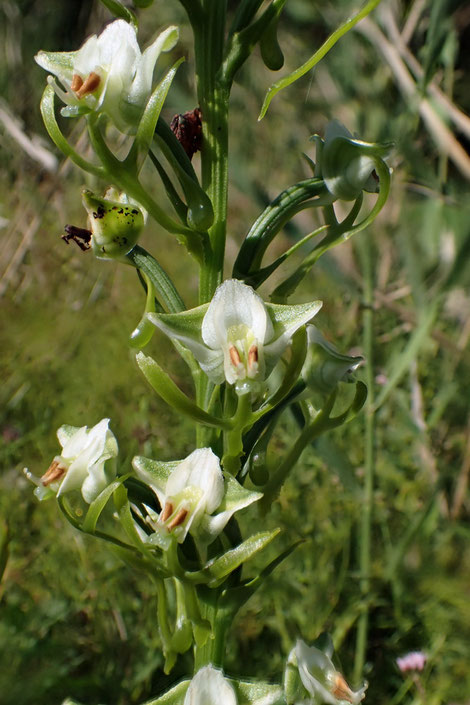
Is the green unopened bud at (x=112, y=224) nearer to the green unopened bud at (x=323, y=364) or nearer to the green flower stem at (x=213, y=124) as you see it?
the green flower stem at (x=213, y=124)

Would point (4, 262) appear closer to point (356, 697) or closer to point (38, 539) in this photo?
point (38, 539)

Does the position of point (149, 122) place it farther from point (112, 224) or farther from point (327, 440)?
point (327, 440)

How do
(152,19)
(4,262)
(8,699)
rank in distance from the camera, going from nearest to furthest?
1. (8,699)
2. (4,262)
3. (152,19)

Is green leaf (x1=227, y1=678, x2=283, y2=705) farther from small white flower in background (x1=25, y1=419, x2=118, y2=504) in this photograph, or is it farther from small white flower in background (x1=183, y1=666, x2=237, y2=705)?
small white flower in background (x1=25, y1=419, x2=118, y2=504)

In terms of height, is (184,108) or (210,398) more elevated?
(184,108)

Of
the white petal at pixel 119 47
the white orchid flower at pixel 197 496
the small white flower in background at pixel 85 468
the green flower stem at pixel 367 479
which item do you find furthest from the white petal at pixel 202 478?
the green flower stem at pixel 367 479

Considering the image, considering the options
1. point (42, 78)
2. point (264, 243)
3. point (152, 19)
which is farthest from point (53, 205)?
point (264, 243)

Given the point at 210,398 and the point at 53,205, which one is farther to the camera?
the point at 53,205

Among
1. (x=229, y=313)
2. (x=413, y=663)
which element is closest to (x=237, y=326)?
(x=229, y=313)
